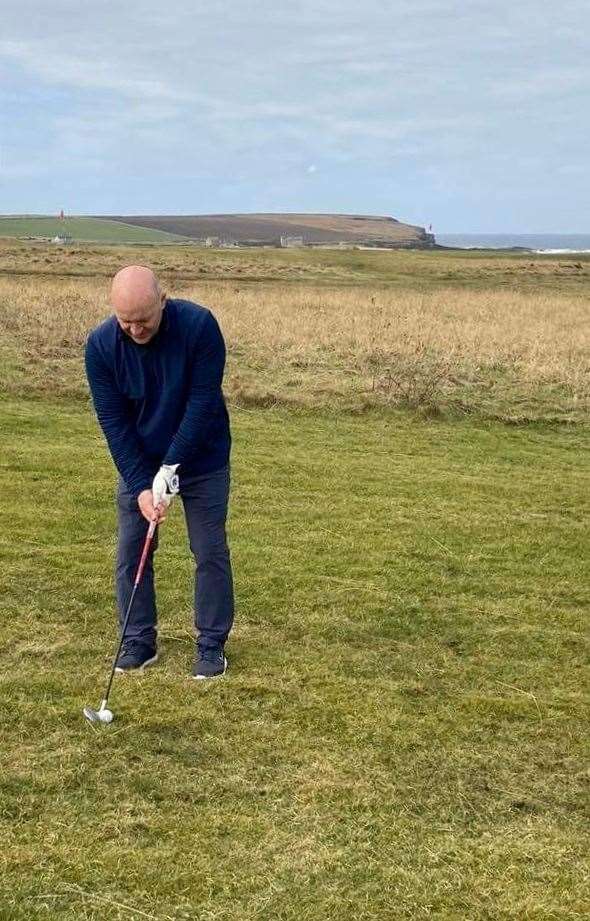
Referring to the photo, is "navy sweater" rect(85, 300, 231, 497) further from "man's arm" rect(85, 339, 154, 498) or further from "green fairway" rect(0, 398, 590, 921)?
"green fairway" rect(0, 398, 590, 921)

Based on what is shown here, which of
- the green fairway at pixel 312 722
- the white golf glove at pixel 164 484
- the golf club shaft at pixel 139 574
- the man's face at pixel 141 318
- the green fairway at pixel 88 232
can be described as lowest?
the green fairway at pixel 312 722

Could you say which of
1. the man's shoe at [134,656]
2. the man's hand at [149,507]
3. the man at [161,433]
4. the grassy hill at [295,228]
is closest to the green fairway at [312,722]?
the man's shoe at [134,656]

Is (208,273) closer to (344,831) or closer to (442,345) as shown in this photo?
(442,345)

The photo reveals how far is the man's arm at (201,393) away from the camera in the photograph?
434 centimetres

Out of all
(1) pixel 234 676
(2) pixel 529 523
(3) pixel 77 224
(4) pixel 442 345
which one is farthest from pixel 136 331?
(3) pixel 77 224

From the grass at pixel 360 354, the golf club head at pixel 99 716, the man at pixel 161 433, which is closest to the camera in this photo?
the golf club head at pixel 99 716

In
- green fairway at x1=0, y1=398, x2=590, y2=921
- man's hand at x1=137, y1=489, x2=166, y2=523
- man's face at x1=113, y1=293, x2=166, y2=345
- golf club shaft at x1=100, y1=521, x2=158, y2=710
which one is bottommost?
green fairway at x1=0, y1=398, x2=590, y2=921

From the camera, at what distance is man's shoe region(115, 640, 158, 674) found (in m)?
4.79

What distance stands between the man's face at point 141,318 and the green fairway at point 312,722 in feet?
5.99

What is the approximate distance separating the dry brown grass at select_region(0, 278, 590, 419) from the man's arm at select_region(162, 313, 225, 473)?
7510 millimetres

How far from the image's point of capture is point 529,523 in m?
7.75

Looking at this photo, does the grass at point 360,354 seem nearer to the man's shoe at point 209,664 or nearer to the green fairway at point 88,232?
the man's shoe at point 209,664

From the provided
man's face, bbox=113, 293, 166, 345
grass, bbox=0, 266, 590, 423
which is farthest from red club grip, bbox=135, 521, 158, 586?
grass, bbox=0, 266, 590, 423

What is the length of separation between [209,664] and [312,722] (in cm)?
72
